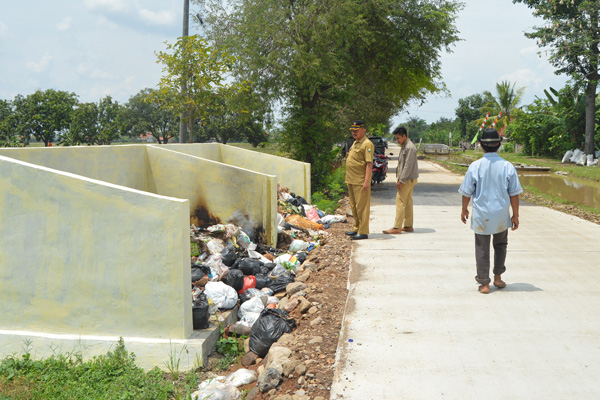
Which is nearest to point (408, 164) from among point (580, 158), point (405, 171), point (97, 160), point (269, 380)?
point (405, 171)

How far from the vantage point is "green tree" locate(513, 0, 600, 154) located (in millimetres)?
30812

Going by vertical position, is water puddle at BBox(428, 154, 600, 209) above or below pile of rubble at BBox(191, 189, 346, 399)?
above

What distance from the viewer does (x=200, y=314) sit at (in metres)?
5.41

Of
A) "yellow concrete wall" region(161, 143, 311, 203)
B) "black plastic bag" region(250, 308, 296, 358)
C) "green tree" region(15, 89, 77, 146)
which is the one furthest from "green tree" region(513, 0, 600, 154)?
"green tree" region(15, 89, 77, 146)

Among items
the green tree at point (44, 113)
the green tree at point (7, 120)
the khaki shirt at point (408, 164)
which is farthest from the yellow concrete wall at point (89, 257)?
the green tree at point (44, 113)

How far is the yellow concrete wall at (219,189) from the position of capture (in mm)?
8844

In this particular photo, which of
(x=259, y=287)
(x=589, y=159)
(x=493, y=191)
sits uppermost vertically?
(x=589, y=159)

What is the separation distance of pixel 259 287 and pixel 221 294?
0.92 meters

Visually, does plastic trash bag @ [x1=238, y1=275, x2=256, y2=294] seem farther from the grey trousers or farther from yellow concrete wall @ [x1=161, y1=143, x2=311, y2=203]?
yellow concrete wall @ [x1=161, y1=143, x2=311, y2=203]

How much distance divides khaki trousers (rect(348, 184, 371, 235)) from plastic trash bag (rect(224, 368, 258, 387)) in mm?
4298

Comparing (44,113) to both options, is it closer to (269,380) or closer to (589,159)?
(589,159)

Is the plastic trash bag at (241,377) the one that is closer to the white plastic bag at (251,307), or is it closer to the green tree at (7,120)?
the white plastic bag at (251,307)

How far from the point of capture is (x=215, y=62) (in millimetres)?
16359

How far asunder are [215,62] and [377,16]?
17.7 feet
